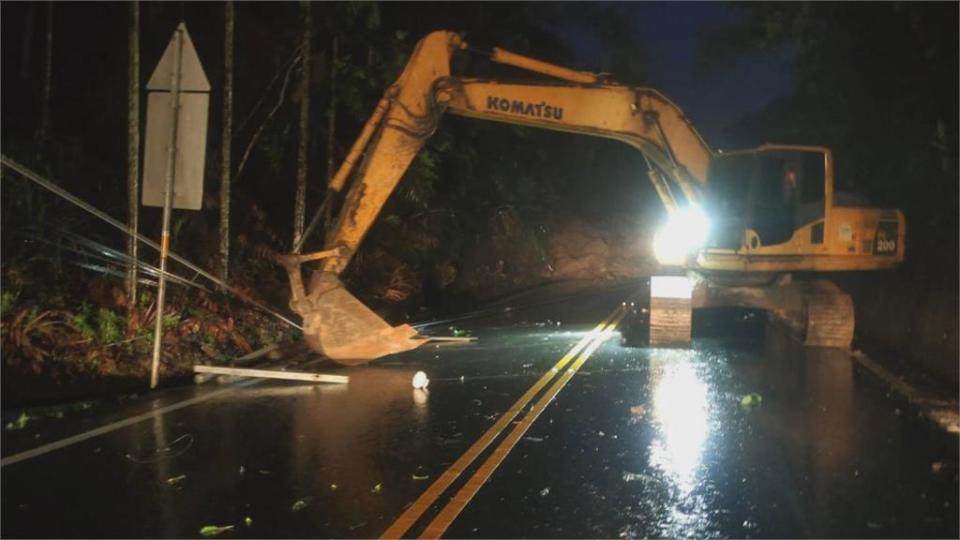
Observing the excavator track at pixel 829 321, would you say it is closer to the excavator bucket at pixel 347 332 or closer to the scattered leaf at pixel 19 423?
the excavator bucket at pixel 347 332

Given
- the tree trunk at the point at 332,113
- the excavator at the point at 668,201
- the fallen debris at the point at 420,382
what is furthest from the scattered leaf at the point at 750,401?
the tree trunk at the point at 332,113

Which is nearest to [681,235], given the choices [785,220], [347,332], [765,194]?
[765,194]

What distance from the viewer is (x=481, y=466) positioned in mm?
6992

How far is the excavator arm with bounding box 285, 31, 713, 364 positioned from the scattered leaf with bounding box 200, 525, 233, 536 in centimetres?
545

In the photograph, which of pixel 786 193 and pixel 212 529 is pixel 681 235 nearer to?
pixel 786 193

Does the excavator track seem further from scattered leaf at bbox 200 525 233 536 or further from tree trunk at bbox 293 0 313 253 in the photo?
scattered leaf at bbox 200 525 233 536

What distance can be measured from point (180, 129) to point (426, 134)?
10.9ft

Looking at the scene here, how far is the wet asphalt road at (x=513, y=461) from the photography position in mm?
5723

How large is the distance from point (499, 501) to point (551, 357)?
6.75 m

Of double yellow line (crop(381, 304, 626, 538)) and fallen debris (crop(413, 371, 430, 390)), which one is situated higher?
fallen debris (crop(413, 371, 430, 390))

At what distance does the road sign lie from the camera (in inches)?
406

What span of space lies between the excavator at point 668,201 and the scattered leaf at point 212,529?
5.46m

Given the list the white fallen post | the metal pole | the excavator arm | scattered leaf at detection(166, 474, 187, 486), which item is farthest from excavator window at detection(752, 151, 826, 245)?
scattered leaf at detection(166, 474, 187, 486)

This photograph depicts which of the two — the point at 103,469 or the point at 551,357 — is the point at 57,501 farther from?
the point at 551,357
